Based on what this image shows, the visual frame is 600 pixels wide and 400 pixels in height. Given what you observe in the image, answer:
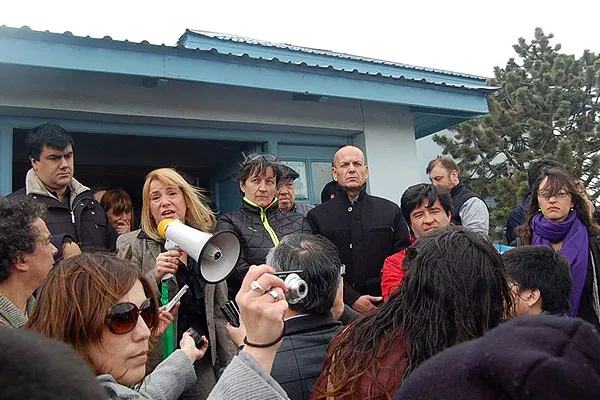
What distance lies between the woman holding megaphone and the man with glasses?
546 millimetres

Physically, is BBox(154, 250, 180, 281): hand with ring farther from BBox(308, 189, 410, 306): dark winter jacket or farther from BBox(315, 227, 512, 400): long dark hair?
BBox(308, 189, 410, 306): dark winter jacket

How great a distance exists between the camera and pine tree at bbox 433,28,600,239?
12547mm

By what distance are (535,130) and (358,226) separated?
9.99 meters

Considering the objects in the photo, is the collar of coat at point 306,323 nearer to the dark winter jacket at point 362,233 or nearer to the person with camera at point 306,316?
the person with camera at point 306,316

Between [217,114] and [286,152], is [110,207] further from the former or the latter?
[286,152]

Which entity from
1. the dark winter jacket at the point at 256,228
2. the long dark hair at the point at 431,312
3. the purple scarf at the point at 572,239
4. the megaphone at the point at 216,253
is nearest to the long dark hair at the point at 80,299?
the megaphone at the point at 216,253

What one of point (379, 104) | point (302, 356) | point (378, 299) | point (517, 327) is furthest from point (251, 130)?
point (517, 327)

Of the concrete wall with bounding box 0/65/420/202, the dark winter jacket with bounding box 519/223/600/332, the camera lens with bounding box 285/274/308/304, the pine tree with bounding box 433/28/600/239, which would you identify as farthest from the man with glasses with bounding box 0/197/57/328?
the pine tree with bounding box 433/28/600/239

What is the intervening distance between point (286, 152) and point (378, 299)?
110 inches

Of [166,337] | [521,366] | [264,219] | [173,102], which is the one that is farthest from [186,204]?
[521,366]

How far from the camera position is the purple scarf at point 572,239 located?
3893 millimetres

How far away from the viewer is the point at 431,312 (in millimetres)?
1873

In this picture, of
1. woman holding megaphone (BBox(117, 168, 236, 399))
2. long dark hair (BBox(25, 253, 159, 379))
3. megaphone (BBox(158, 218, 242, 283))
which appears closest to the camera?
long dark hair (BBox(25, 253, 159, 379))

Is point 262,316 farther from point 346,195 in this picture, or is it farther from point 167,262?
point 346,195
